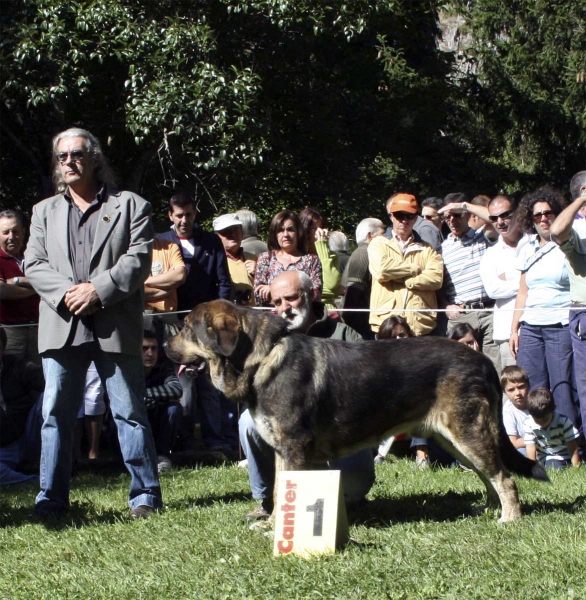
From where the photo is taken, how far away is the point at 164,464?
26.2 ft

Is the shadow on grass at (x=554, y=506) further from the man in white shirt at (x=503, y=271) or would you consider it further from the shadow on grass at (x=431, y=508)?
the man in white shirt at (x=503, y=271)

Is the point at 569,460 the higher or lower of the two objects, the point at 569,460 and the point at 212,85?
the lower

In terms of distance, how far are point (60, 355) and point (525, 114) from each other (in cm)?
1955

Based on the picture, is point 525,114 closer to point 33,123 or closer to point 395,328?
point 33,123

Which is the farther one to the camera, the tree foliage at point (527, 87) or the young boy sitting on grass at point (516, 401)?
the tree foliage at point (527, 87)

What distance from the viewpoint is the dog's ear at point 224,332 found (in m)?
5.39

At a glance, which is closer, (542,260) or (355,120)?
(542,260)

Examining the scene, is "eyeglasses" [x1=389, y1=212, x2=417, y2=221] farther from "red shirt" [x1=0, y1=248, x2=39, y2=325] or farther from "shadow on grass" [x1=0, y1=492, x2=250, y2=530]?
"red shirt" [x1=0, y1=248, x2=39, y2=325]

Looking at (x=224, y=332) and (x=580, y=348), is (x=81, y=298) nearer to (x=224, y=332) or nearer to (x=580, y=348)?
(x=224, y=332)

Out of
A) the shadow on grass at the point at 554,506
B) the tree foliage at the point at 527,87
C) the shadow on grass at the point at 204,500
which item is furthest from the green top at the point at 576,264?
the tree foliage at the point at 527,87

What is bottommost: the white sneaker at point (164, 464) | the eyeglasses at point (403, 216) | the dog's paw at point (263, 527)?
the white sneaker at point (164, 464)

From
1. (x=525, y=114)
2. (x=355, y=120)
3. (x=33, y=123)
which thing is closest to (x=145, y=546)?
(x=33, y=123)

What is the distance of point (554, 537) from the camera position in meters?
4.71

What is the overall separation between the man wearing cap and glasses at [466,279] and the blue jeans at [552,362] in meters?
0.66
